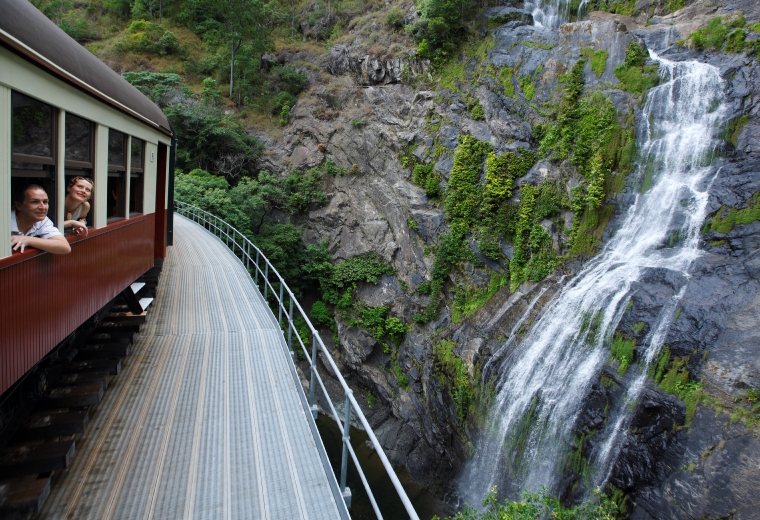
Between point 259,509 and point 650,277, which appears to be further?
point 650,277

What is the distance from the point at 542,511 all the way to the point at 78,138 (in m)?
9.07

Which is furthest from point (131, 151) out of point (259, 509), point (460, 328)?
point (460, 328)

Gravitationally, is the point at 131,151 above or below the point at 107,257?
above

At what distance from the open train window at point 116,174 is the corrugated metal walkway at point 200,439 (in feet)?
6.46

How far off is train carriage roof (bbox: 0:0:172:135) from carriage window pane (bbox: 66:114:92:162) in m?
0.32

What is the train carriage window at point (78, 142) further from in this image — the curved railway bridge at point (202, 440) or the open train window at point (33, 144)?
the curved railway bridge at point (202, 440)

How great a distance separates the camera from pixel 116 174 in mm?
5637

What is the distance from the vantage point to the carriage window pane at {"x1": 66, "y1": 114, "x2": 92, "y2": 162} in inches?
159

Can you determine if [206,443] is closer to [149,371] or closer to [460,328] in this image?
[149,371]

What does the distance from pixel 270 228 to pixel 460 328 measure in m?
10.7

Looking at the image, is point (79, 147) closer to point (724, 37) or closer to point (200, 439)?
point (200, 439)

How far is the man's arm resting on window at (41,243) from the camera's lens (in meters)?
3.16

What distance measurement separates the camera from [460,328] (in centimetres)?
1395

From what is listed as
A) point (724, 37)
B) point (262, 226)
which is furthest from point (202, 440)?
point (724, 37)
